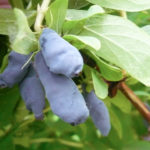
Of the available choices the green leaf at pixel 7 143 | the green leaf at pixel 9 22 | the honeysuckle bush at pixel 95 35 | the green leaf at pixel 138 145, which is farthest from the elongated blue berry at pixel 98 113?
the green leaf at pixel 138 145

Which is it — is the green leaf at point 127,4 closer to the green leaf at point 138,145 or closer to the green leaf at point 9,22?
the green leaf at point 9,22

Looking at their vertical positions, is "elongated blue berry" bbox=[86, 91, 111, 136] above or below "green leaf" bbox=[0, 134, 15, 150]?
above

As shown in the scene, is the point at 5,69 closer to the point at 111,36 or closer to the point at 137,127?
the point at 111,36

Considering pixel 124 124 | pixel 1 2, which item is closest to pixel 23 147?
pixel 124 124

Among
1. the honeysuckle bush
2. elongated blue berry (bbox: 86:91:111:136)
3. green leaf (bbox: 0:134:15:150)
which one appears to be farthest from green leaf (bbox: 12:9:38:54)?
green leaf (bbox: 0:134:15:150)

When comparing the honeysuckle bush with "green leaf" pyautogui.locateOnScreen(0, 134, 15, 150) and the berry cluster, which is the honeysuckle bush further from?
"green leaf" pyautogui.locateOnScreen(0, 134, 15, 150)

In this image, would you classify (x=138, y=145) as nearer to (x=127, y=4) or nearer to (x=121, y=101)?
(x=121, y=101)
